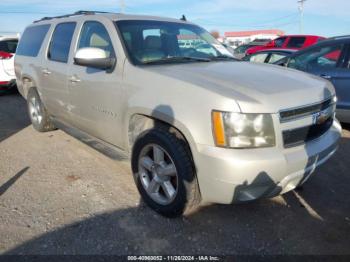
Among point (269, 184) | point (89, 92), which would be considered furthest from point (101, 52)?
point (269, 184)

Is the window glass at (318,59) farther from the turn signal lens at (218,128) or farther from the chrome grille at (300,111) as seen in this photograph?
the turn signal lens at (218,128)

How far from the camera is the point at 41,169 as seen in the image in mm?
4309

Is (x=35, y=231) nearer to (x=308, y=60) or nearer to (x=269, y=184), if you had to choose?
(x=269, y=184)

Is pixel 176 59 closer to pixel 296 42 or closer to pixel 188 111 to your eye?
pixel 188 111

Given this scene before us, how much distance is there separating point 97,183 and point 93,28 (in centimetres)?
179

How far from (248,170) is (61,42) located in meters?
3.26

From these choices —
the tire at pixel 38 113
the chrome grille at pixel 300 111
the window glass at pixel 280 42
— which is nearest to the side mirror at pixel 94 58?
the chrome grille at pixel 300 111

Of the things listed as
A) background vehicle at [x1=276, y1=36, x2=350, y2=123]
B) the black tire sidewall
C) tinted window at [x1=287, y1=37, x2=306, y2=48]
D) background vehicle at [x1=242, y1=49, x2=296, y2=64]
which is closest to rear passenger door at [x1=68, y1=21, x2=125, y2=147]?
the black tire sidewall

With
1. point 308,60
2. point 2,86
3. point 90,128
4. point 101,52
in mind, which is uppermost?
point 101,52

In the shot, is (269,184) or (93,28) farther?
(93,28)

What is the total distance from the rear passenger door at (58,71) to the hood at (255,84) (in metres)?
1.62

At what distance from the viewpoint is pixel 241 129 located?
8.30 ft

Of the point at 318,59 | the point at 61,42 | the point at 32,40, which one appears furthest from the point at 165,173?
the point at 318,59

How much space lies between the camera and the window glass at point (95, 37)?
3.61 meters
